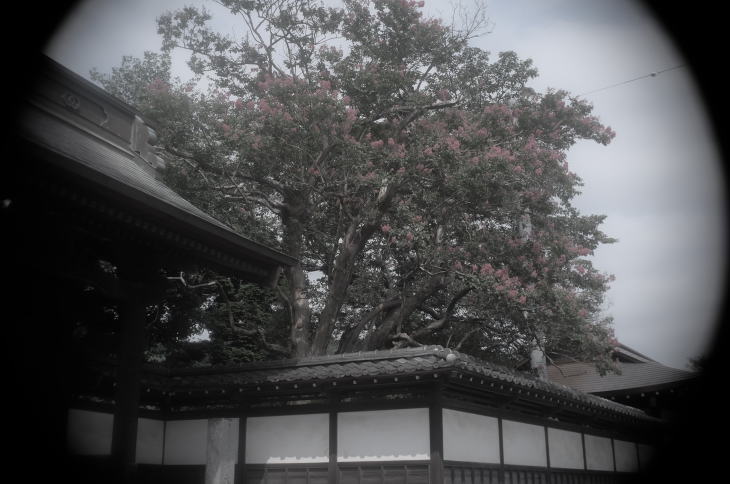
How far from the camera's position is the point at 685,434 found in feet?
66.0

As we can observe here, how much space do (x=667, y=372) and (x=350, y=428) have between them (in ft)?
51.8

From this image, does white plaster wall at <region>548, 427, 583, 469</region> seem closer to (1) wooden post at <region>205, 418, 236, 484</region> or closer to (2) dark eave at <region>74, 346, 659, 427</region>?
(2) dark eave at <region>74, 346, 659, 427</region>

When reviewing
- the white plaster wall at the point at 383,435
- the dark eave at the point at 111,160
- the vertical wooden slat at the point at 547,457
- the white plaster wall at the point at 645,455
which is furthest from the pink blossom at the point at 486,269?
the white plaster wall at the point at 645,455

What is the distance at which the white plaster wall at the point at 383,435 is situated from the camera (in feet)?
38.0

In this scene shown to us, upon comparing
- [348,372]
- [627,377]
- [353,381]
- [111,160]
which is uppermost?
[111,160]

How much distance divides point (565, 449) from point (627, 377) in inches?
397

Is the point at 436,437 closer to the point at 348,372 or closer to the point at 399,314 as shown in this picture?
the point at 348,372

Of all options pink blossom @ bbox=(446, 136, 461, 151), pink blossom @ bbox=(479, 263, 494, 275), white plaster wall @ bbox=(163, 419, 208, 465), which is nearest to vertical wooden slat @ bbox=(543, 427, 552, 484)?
pink blossom @ bbox=(479, 263, 494, 275)

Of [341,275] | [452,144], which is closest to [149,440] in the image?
[341,275]

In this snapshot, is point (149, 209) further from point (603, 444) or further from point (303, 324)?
point (603, 444)

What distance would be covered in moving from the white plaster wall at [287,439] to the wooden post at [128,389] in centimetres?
408

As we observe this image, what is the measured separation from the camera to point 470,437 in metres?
12.4

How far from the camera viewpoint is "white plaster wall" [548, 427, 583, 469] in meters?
15.1

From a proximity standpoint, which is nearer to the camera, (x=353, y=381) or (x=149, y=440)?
(x=353, y=381)
